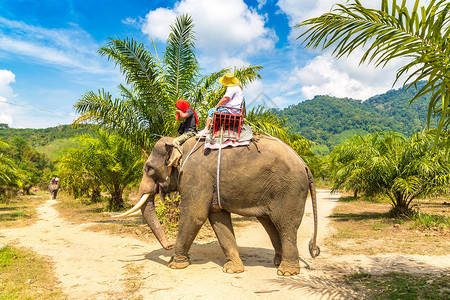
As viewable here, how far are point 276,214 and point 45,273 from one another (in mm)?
4032

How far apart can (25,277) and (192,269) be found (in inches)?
106

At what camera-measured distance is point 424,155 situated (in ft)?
32.0

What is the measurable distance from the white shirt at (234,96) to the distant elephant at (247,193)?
80 centimetres

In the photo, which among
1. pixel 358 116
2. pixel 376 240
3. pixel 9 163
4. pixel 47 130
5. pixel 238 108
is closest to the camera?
pixel 238 108

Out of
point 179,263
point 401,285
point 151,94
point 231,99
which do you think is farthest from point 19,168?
point 401,285

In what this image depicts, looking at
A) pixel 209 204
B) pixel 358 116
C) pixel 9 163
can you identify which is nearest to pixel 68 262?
pixel 209 204

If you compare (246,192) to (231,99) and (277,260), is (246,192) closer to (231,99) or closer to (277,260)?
(277,260)

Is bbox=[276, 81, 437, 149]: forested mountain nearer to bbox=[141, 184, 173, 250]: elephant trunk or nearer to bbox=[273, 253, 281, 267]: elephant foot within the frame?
bbox=[273, 253, 281, 267]: elephant foot

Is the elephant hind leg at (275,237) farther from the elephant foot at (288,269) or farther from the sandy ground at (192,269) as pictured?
the elephant foot at (288,269)

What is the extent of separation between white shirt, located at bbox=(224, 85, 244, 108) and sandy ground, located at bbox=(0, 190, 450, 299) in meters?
2.98

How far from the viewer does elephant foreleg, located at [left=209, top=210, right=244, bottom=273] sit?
5340mm

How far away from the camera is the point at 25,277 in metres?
5.00

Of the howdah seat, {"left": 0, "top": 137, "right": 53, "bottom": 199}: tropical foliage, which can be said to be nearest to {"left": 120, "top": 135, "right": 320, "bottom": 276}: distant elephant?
the howdah seat

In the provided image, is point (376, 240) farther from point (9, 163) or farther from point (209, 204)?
point (9, 163)
